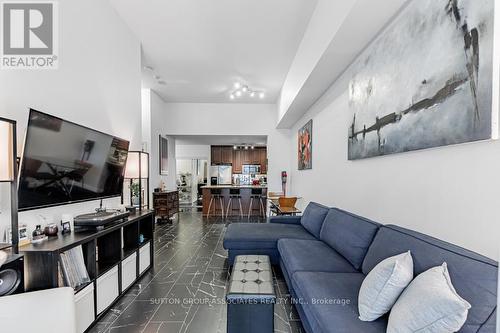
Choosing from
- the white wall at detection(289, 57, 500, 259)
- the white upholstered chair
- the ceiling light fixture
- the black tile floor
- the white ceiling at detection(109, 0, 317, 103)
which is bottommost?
the black tile floor

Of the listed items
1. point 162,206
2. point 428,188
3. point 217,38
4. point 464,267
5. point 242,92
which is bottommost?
point 162,206

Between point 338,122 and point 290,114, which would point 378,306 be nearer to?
point 338,122

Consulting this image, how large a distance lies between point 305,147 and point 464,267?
3981 mm

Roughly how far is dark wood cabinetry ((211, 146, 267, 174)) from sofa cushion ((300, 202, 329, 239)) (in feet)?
22.7

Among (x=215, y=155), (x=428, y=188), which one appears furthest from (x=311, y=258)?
(x=215, y=155)

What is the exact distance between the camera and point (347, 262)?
2182mm

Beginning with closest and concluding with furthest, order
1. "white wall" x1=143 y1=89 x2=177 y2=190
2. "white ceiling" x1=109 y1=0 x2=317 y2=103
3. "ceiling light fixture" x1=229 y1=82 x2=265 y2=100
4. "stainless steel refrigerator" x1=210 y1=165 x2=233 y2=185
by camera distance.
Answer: "white ceiling" x1=109 y1=0 x2=317 y2=103 → "ceiling light fixture" x1=229 y1=82 x2=265 y2=100 → "white wall" x1=143 y1=89 x2=177 y2=190 → "stainless steel refrigerator" x1=210 y1=165 x2=233 y2=185

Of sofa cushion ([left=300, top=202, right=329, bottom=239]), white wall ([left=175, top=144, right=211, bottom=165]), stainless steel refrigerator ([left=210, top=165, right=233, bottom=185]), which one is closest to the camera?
sofa cushion ([left=300, top=202, right=329, bottom=239])

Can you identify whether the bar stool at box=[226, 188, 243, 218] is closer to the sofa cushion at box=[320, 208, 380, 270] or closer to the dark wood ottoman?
the sofa cushion at box=[320, 208, 380, 270]

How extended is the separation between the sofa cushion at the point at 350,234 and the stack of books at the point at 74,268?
2.29 metres

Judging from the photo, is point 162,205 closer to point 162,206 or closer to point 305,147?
point 162,206

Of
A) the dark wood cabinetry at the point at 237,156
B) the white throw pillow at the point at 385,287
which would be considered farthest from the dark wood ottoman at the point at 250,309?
the dark wood cabinetry at the point at 237,156

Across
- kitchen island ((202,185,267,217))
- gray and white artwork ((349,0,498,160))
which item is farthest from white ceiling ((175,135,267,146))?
gray and white artwork ((349,0,498,160))

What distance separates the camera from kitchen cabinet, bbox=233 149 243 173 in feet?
34.2
